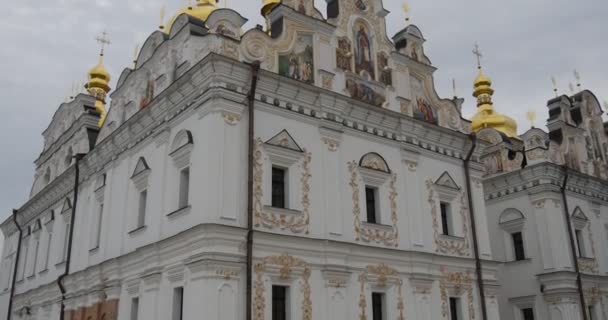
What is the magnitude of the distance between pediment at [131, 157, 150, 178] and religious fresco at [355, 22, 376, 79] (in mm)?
5696

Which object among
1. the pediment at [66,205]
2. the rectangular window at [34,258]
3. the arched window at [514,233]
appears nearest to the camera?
the pediment at [66,205]

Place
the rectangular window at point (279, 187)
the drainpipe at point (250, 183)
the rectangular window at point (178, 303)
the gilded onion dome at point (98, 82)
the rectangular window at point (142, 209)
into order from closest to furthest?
the drainpipe at point (250, 183)
the rectangular window at point (178, 303)
the rectangular window at point (279, 187)
the rectangular window at point (142, 209)
the gilded onion dome at point (98, 82)

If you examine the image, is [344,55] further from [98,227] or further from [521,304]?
[521,304]

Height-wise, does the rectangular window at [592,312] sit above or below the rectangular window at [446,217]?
below

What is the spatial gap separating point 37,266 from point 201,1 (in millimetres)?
10811

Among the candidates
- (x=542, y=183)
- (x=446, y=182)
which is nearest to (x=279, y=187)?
(x=446, y=182)

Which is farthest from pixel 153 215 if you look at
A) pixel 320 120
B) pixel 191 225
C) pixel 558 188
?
pixel 558 188

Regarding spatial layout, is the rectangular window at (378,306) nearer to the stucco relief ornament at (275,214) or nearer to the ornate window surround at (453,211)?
the ornate window surround at (453,211)

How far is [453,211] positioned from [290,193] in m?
5.55

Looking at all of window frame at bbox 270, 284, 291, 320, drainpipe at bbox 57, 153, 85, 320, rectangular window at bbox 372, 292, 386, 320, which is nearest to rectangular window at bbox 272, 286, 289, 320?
window frame at bbox 270, 284, 291, 320

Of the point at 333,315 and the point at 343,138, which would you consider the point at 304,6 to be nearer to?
the point at 343,138

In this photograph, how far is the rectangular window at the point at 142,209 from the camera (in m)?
14.4

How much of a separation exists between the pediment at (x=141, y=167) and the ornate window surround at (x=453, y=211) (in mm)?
7186

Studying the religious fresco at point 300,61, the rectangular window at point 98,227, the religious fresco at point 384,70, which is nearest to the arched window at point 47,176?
the rectangular window at point 98,227
